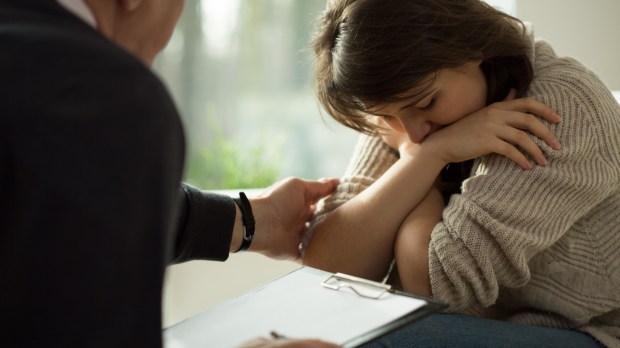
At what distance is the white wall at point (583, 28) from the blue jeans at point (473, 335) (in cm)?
118

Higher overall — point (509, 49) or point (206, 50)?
point (509, 49)

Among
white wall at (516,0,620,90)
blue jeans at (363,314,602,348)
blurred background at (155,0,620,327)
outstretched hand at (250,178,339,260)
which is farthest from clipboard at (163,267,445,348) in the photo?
blurred background at (155,0,620,327)

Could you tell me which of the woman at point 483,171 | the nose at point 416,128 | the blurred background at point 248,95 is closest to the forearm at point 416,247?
the woman at point 483,171

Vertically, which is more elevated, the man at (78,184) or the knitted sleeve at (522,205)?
the man at (78,184)

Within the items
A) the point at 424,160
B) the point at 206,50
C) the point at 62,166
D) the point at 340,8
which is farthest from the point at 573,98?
the point at 206,50

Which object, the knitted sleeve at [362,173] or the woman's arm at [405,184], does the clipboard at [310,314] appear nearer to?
the woman's arm at [405,184]

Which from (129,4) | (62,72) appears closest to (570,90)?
(129,4)

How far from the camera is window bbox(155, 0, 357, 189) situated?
9.30 feet

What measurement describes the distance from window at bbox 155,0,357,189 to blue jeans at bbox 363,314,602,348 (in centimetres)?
167

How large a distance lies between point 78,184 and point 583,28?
73.2 inches

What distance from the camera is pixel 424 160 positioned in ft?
4.02

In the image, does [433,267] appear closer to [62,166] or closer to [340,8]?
[340,8]

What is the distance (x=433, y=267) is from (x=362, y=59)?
336 mm

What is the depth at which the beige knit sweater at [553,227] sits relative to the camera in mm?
1102
